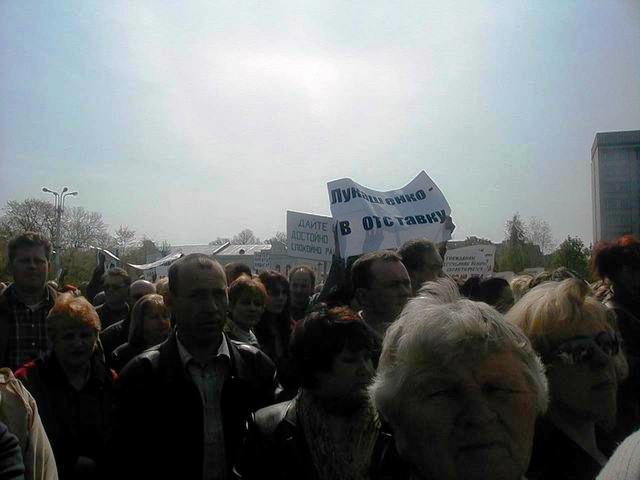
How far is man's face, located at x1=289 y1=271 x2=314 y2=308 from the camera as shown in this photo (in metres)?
6.73

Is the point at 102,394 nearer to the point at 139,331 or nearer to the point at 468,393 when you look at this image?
the point at 139,331

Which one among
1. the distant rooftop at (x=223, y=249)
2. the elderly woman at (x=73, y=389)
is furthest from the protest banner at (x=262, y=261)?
the distant rooftop at (x=223, y=249)

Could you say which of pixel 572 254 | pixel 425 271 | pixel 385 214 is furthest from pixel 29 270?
pixel 572 254

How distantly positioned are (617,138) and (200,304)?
636 cm

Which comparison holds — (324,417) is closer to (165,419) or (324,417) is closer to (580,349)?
(165,419)

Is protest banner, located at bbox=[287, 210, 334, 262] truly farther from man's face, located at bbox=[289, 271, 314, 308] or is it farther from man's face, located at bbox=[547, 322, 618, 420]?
man's face, located at bbox=[547, 322, 618, 420]

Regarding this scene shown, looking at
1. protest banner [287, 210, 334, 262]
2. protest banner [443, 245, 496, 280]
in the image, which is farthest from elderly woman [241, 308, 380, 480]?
protest banner [443, 245, 496, 280]

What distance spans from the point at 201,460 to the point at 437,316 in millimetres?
1590

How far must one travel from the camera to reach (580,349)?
2121 millimetres

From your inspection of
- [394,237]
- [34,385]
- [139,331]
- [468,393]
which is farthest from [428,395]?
[394,237]

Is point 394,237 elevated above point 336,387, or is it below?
above

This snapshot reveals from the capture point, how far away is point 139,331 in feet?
15.1

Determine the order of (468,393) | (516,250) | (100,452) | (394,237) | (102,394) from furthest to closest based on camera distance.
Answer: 1. (516,250)
2. (394,237)
3. (102,394)
4. (100,452)
5. (468,393)

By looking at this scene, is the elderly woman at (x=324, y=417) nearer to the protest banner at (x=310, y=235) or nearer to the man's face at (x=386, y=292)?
Answer: the man's face at (x=386, y=292)
